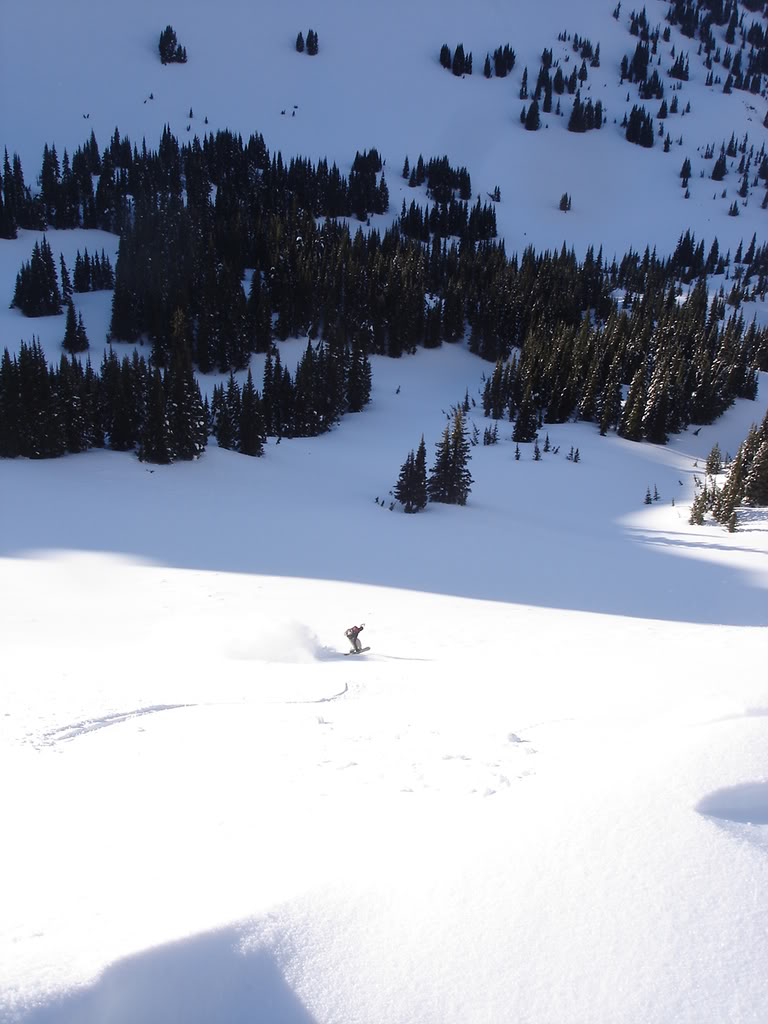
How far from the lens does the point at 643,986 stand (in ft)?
9.47

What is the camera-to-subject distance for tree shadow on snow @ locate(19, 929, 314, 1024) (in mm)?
2787

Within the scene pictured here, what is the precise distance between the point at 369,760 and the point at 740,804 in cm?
340

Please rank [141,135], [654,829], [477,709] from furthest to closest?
[141,135], [477,709], [654,829]

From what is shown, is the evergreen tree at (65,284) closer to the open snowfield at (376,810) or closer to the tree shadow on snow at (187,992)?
the open snowfield at (376,810)

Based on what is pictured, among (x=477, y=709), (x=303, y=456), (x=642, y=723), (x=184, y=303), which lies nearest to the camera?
(x=642, y=723)

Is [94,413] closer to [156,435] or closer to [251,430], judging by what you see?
[156,435]

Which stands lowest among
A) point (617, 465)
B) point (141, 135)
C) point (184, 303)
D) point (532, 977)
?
point (617, 465)

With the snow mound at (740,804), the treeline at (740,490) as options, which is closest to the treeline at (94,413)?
the treeline at (740,490)

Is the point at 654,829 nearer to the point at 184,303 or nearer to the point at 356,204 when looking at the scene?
the point at 184,303

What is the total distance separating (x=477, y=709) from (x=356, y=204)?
338 ft

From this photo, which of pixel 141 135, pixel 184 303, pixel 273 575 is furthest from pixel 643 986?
pixel 141 135

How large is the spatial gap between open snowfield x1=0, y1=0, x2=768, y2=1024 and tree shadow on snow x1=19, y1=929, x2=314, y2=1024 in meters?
0.01

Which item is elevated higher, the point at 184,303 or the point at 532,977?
the point at 184,303

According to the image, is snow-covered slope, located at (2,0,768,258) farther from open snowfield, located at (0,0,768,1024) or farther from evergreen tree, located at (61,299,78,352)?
open snowfield, located at (0,0,768,1024)
